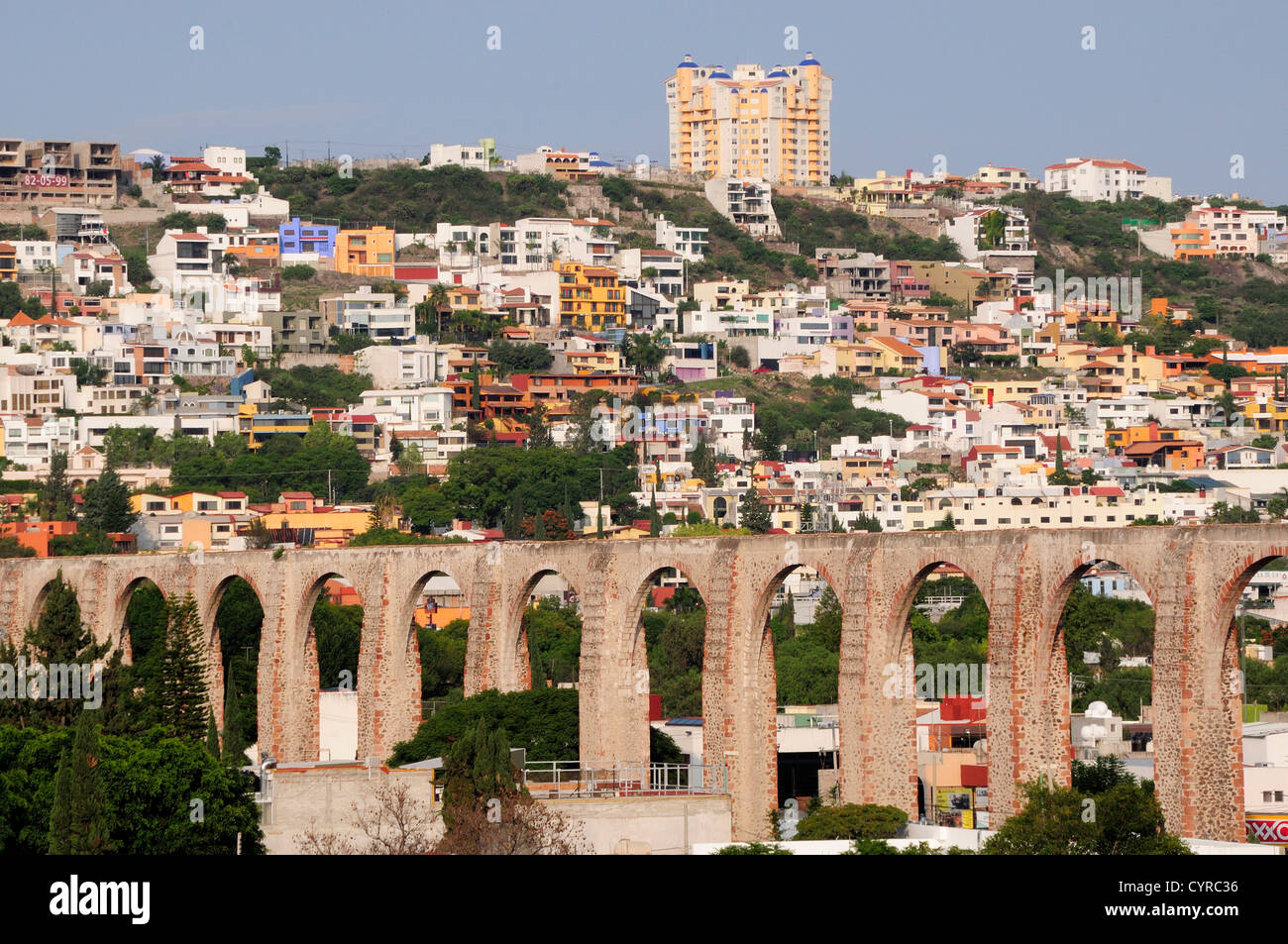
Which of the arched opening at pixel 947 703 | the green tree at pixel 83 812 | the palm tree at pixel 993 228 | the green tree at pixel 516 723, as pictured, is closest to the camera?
the green tree at pixel 83 812

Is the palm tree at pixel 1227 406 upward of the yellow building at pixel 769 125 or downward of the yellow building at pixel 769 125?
downward

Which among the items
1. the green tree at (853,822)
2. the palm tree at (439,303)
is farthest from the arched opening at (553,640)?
the palm tree at (439,303)

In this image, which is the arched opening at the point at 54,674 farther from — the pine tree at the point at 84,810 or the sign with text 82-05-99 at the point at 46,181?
the sign with text 82-05-99 at the point at 46,181

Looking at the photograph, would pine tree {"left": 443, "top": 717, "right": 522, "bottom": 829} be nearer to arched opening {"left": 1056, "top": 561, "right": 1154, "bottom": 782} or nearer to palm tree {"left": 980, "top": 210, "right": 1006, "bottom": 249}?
arched opening {"left": 1056, "top": 561, "right": 1154, "bottom": 782}

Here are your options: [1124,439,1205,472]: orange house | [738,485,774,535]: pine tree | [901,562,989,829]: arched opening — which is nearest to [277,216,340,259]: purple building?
[738,485,774,535]: pine tree

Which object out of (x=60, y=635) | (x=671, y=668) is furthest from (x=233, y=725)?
(x=671, y=668)

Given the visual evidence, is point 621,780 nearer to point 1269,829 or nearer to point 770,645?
point 770,645
